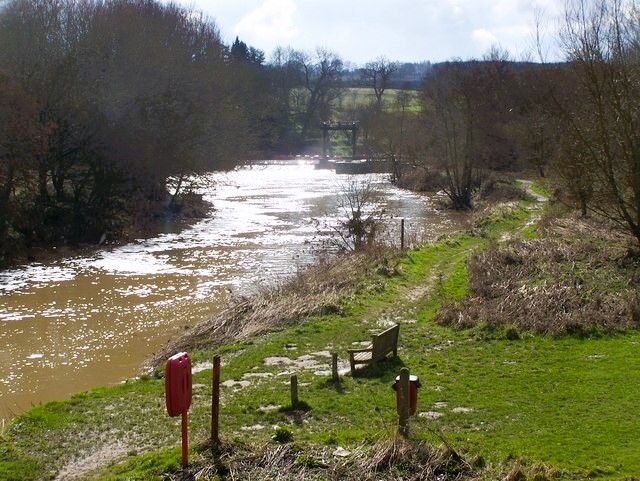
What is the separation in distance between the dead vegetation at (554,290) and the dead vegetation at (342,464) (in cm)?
733

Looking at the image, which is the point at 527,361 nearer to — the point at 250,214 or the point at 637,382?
the point at 637,382

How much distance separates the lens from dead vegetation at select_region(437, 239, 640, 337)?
1486cm

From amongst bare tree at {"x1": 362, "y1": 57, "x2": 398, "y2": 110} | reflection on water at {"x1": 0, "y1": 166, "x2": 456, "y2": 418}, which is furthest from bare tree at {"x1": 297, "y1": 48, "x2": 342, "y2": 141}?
reflection on water at {"x1": 0, "y1": 166, "x2": 456, "y2": 418}

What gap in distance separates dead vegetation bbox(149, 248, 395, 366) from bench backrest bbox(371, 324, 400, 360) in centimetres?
391

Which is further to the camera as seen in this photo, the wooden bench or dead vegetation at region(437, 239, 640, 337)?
dead vegetation at region(437, 239, 640, 337)

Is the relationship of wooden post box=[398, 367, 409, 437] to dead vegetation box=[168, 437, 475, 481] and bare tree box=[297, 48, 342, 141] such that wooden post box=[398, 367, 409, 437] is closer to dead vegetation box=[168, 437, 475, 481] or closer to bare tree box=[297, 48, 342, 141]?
dead vegetation box=[168, 437, 475, 481]

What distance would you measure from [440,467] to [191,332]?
425 inches

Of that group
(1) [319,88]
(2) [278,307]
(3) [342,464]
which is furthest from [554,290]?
(1) [319,88]

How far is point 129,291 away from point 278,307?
794 centimetres

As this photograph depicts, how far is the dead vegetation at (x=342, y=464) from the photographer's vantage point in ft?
24.7

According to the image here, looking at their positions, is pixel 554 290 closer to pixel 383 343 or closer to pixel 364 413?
pixel 383 343

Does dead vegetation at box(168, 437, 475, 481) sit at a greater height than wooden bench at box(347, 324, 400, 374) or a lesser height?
greater

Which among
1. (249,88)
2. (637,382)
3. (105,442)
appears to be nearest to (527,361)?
(637,382)

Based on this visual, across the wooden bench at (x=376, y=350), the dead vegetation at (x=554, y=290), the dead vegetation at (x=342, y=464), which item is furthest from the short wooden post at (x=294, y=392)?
the dead vegetation at (x=554, y=290)
